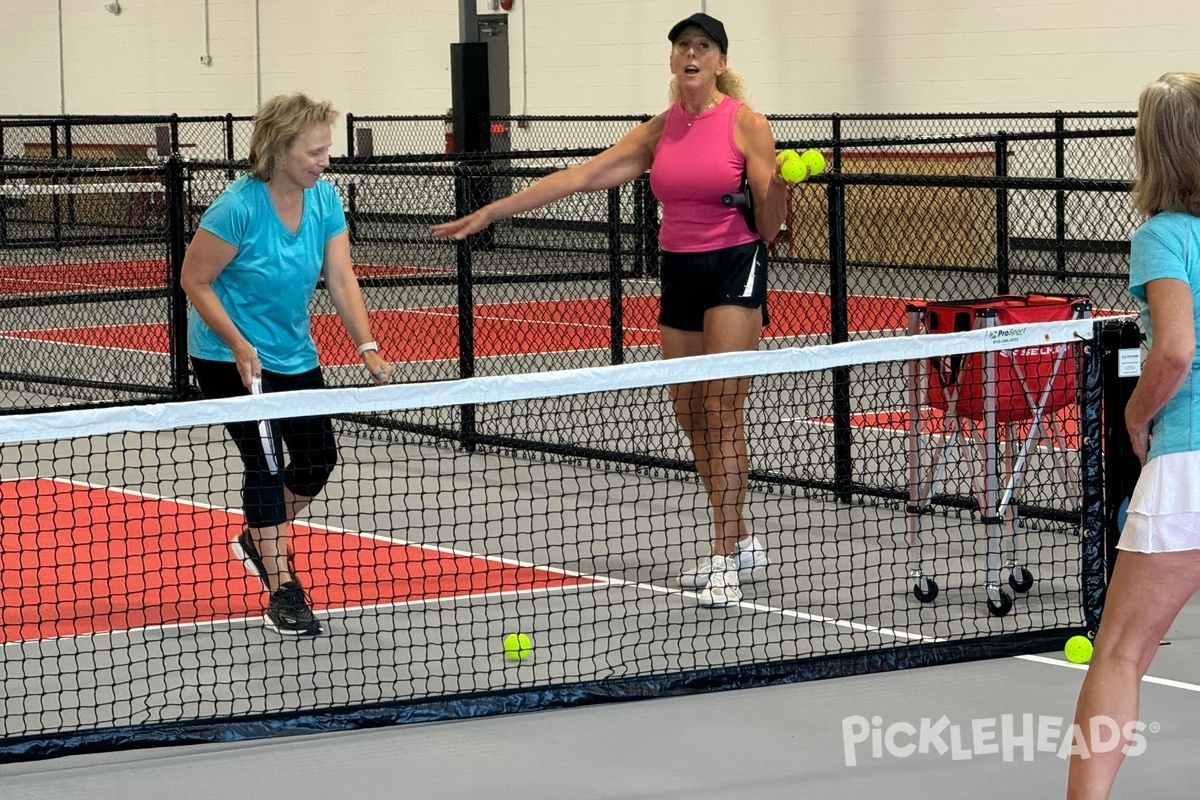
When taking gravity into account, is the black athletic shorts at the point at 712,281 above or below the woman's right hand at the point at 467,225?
below

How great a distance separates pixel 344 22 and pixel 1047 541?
1723cm

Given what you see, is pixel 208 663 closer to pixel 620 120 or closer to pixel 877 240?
pixel 877 240

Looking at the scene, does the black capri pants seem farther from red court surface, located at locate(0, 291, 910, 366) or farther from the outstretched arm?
red court surface, located at locate(0, 291, 910, 366)

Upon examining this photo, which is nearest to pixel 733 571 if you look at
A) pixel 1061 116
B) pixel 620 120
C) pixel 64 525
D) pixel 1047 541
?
pixel 1047 541

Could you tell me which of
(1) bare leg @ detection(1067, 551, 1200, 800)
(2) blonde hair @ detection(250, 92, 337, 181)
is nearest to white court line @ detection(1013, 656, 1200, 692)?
(1) bare leg @ detection(1067, 551, 1200, 800)

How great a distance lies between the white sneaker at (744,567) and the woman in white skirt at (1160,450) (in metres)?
2.50

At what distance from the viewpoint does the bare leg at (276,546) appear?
569 centimetres

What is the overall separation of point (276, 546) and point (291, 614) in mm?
217

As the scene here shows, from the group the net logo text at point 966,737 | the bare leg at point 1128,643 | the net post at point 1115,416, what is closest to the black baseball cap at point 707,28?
the net post at point 1115,416

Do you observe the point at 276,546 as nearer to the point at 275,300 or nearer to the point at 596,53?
the point at 275,300

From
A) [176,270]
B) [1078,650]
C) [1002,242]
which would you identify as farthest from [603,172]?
[176,270]

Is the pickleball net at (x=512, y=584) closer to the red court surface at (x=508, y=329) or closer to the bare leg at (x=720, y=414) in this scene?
the bare leg at (x=720, y=414)

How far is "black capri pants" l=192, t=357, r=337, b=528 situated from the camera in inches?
220

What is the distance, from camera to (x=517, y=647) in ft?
17.6
